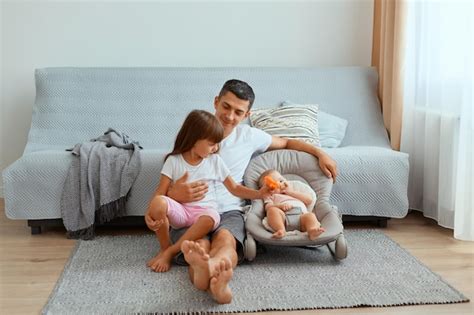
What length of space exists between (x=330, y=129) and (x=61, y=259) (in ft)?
5.76

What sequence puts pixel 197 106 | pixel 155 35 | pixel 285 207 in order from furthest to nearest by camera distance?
pixel 155 35 → pixel 197 106 → pixel 285 207

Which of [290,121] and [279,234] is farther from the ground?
[290,121]

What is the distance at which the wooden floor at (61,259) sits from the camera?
8.35ft

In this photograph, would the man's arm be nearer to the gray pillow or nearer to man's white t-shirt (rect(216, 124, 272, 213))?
man's white t-shirt (rect(216, 124, 272, 213))

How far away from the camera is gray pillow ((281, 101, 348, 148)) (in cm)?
396

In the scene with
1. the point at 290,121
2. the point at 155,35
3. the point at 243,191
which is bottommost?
the point at 243,191

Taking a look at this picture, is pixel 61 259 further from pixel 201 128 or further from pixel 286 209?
pixel 286 209

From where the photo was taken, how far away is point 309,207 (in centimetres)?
322

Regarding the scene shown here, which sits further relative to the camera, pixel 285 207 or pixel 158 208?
pixel 285 207

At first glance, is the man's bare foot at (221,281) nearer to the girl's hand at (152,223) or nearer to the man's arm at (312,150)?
the girl's hand at (152,223)

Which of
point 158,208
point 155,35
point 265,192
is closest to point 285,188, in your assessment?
point 265,192

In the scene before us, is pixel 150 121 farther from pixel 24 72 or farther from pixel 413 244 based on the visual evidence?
pixel 413 244

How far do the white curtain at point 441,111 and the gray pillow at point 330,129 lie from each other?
37 centimetres

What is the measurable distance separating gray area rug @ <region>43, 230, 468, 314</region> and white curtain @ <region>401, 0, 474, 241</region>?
0.51 metres
